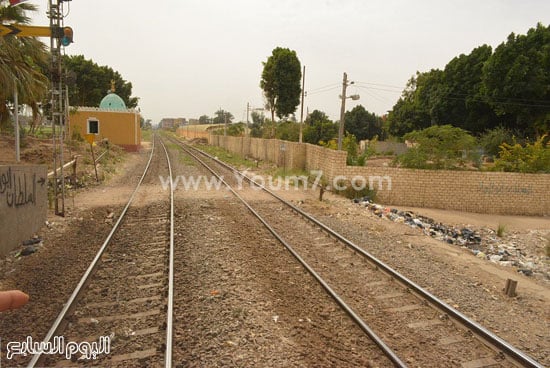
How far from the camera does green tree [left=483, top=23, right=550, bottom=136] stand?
33.7 meters

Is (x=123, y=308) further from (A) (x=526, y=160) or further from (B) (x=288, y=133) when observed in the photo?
(B) (x=288, y=133)

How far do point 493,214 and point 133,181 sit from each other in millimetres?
15944

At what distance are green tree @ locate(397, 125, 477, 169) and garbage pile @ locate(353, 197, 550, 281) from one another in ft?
11.6

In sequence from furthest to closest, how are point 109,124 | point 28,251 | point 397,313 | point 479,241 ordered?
point 109,124
point 479,241
point 28,251
point 397,313

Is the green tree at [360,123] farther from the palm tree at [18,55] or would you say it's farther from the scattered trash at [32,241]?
the scattered trash at [32,241]

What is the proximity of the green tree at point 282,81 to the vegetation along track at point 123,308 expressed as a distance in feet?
109

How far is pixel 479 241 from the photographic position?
39.8ft

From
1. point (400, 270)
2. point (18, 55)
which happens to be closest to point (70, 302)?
Answer: point (400, 270)

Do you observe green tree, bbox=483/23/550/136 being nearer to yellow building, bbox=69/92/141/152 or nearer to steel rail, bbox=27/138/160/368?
yellow building, bbox=69/92/141/152

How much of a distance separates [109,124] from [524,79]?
37204mm

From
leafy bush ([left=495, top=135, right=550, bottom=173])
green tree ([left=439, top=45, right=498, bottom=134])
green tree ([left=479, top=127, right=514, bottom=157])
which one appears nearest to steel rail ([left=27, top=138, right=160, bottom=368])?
leafy bush ([left=495, top=135, right=550, bottom=173])

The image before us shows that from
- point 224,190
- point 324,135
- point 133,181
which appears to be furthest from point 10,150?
point 324,135

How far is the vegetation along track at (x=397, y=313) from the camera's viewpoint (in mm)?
4266

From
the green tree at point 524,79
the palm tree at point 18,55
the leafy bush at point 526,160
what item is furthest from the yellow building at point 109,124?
the green tree at point 524,79
